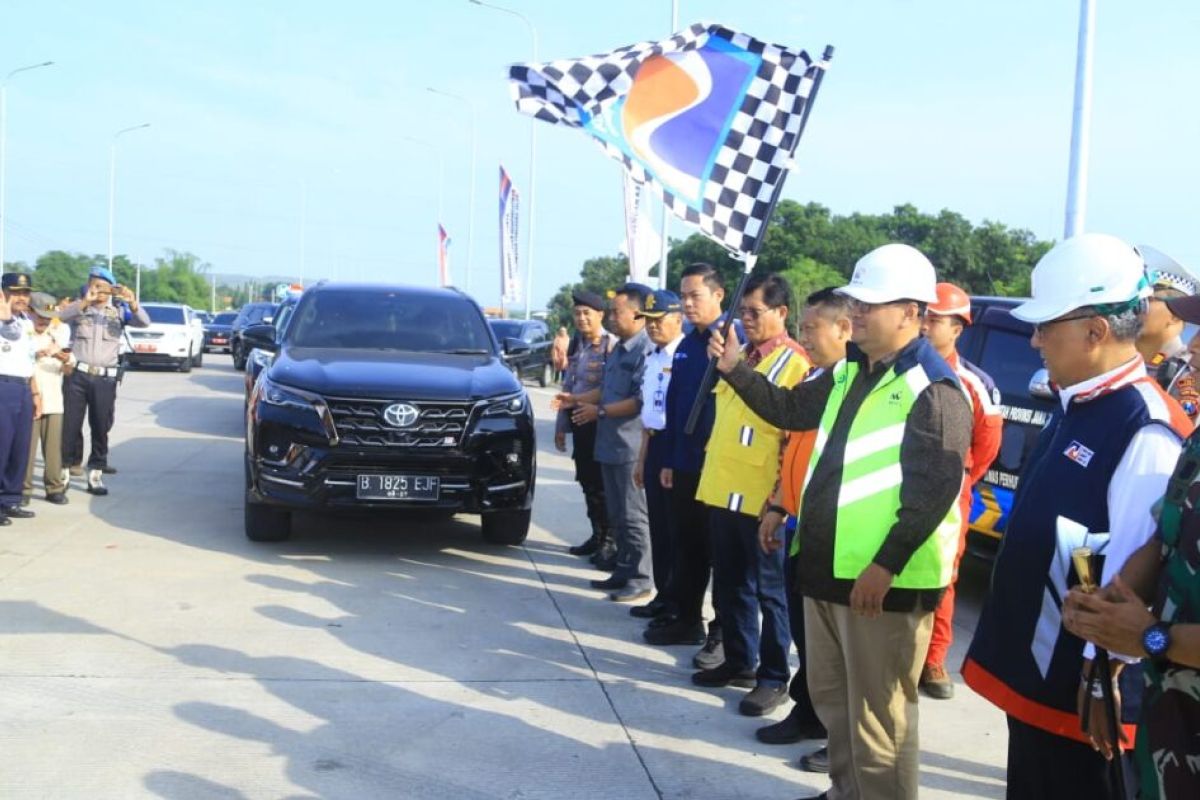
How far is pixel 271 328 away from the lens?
8.80 m

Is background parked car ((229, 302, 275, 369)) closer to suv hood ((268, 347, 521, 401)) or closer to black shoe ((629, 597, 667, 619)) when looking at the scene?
suv hood ((268, 347, 521, 401))

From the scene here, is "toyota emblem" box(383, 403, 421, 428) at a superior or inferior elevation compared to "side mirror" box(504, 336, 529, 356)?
inferior

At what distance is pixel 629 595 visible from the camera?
6.71 meters

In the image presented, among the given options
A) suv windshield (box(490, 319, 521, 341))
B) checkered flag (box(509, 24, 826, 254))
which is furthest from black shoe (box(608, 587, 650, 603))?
suv windshield (box(490, 319, 521, 341))

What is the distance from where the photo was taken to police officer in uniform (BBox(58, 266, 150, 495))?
932 cm

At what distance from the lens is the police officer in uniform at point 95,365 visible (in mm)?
9320

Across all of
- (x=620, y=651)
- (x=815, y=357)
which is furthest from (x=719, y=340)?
(x=620, y=651)

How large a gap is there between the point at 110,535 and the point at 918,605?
6.42m

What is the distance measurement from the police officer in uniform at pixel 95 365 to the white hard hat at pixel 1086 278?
27.7 feet

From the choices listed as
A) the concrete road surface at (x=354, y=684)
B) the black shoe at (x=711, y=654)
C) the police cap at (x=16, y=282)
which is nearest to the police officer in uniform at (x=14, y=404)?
the police cap at (x=16, y=282)

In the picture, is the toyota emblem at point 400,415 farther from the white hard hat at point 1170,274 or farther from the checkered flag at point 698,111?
the white hard hat at point 1170,274

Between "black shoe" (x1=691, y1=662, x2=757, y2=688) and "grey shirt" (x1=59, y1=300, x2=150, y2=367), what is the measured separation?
21.7ft

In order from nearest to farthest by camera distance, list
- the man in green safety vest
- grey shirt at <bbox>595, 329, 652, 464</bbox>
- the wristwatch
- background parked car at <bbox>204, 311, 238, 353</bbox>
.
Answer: the wristwatch
the man in green safety vest
grey shirt at <bbox>595, 329, 652, 464</bbox>
background parked car at <bbox>204, 311, 238, 353</bbox>

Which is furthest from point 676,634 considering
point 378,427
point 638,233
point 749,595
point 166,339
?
point 166,339
